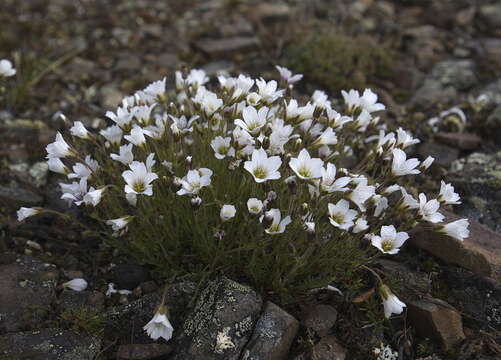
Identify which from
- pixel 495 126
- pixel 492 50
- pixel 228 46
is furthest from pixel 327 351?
pixel 492 50

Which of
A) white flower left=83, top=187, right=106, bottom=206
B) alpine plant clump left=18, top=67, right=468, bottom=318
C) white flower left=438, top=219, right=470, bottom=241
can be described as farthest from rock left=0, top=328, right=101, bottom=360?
white flower left=438, top=219, right=470, bottom=241

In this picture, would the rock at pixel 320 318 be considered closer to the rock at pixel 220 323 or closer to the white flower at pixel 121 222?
the rock at pixel 220 323

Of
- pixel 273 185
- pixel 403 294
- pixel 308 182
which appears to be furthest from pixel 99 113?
pixel 403 294

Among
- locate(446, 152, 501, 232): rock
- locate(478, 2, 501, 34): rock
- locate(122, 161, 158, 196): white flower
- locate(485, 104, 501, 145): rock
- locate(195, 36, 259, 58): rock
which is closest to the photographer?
locate(122, 161, 158, 196): white flower

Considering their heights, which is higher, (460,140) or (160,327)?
(160,327)

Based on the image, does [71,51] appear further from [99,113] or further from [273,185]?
[273,185]

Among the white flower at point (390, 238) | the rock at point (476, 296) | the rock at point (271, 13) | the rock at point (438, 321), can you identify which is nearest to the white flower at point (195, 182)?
the white flower at point (390, 238)

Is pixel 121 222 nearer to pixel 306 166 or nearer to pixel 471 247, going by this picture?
pixel 306 166

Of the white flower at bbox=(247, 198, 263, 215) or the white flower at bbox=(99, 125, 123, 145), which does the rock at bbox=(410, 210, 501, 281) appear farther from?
the white flower at bbox=(99, 125, 123, 145)
